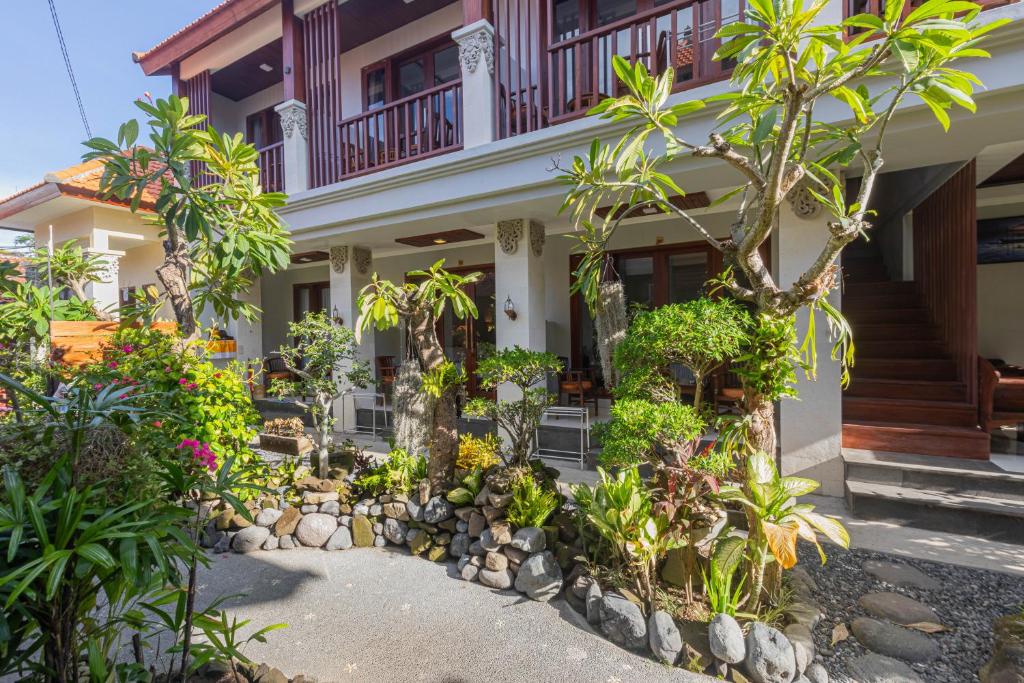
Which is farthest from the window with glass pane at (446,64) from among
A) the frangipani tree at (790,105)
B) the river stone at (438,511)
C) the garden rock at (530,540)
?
the garden rock at (530,540)

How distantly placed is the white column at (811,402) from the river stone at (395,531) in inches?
150

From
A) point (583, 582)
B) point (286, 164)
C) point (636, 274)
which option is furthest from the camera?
point (636, 274)

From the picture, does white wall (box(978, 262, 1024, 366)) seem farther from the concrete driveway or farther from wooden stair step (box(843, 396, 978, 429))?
the concrete driveway

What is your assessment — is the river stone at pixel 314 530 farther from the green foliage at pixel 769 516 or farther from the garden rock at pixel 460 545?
the green foliage at pixel 769 516

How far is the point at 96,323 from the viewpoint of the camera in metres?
5.11

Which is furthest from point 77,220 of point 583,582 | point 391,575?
point 583,582

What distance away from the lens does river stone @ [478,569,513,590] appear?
328 cm

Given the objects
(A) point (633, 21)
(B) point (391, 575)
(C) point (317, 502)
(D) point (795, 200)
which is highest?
(A) point (633, 21)

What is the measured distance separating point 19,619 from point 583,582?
2.69m

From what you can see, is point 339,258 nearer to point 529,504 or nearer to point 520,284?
point 520,284

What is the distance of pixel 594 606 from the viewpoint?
2.85 m

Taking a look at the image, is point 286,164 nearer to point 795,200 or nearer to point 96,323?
point 96,323

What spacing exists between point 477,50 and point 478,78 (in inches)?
12.3

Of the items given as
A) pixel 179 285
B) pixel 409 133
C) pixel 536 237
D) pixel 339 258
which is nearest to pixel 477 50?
pixel 409 133
